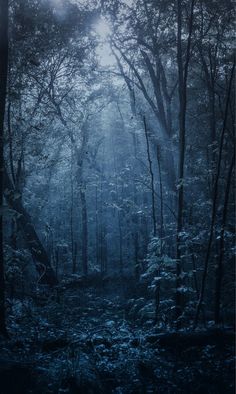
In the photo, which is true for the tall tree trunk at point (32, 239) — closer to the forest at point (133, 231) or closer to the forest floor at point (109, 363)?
the forest at point (133, 231)

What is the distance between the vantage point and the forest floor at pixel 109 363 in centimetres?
566

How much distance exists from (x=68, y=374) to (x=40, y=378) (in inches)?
17.6

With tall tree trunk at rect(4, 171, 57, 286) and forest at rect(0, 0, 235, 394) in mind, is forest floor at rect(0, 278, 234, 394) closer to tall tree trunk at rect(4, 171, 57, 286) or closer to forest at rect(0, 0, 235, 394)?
forest at rect(0, 0, 235, 394)

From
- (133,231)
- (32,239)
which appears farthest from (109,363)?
(133,231)

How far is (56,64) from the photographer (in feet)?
54.4

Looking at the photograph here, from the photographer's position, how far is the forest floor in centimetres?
566

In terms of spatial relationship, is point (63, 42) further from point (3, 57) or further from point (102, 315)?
point (102, 315)

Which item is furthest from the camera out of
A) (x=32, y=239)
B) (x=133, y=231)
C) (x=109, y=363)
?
(x=133, y=231)

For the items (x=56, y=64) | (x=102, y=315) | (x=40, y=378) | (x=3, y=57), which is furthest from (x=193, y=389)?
(x=56, y=64)

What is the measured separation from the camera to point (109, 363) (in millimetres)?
6738

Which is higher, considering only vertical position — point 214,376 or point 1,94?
point 1,94

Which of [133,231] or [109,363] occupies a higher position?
[133,231]

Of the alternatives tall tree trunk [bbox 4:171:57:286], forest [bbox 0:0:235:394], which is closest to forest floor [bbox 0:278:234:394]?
forest [bbox 0:0:235:394]

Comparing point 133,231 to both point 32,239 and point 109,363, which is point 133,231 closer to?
point 32,239
